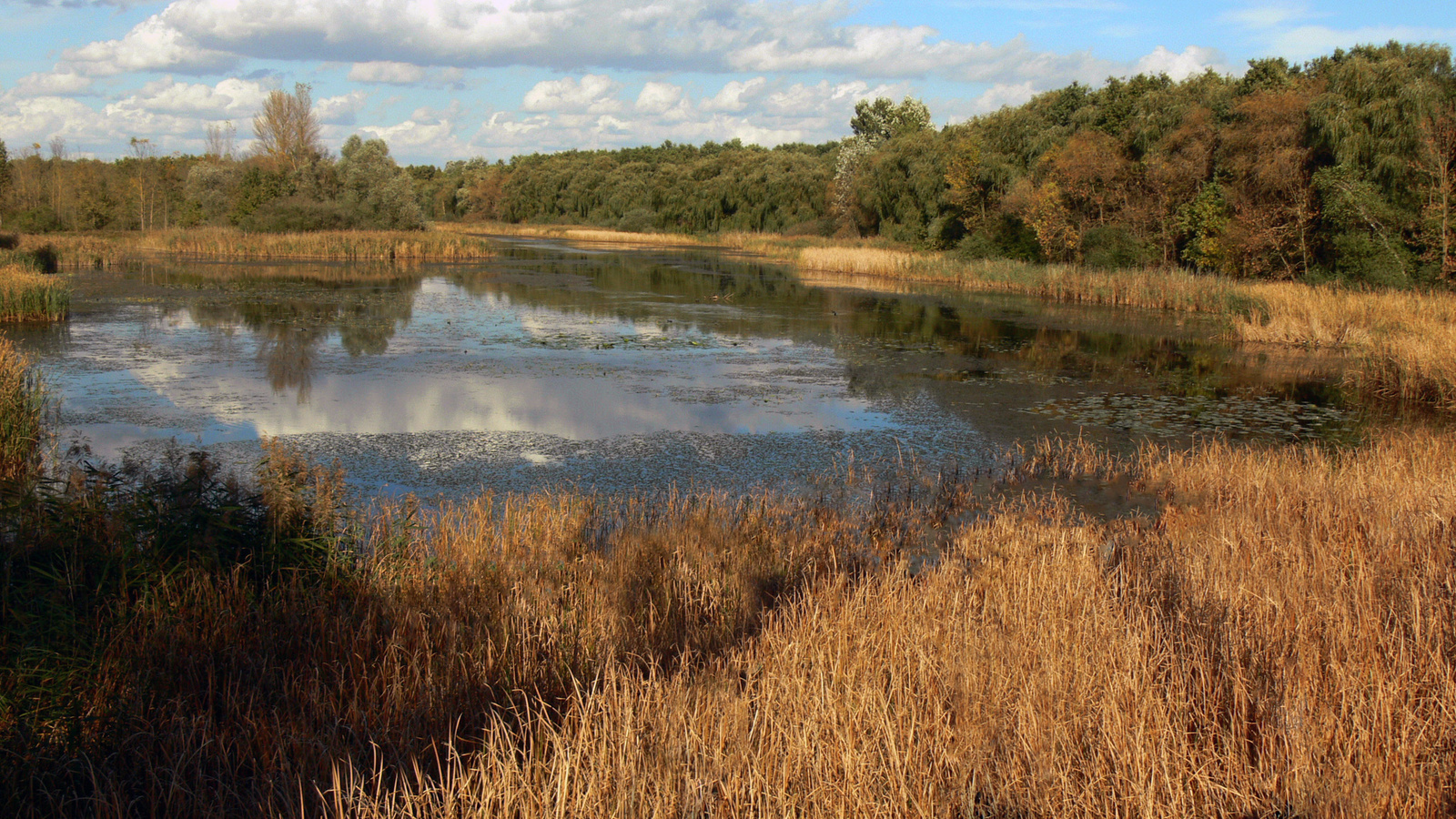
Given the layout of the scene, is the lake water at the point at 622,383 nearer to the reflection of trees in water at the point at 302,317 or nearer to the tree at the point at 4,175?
the reflection of trees in water at the point at 302,317

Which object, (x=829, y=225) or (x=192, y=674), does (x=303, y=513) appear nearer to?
(x=192, y=674)

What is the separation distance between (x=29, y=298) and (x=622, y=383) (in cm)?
1200

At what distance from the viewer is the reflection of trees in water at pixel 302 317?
47.1ft

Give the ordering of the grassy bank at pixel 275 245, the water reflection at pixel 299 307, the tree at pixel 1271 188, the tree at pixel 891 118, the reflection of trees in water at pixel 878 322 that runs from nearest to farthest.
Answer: the water reflection at pixel 299 307
the reflection of trees in water at pixel 878 322
the tree at pixel 1271 188
the grassy bank at pixel 275 245
the tree at pixel 891 118

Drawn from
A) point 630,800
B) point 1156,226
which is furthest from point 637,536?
point 1156,226

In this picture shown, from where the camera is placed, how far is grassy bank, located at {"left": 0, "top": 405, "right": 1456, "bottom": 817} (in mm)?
3125

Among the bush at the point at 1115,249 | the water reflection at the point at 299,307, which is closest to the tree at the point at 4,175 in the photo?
the water reflection at the point at 299,307

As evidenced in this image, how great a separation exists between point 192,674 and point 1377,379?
15.4m

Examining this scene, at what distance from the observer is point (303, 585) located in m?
4.93

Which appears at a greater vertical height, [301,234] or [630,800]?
[301,234]

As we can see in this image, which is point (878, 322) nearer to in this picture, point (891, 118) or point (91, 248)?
point (91, 248)

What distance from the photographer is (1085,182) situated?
31.3 metres

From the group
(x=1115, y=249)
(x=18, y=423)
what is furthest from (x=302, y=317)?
(x=1115, y=249)

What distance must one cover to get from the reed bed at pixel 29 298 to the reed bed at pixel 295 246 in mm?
19259
